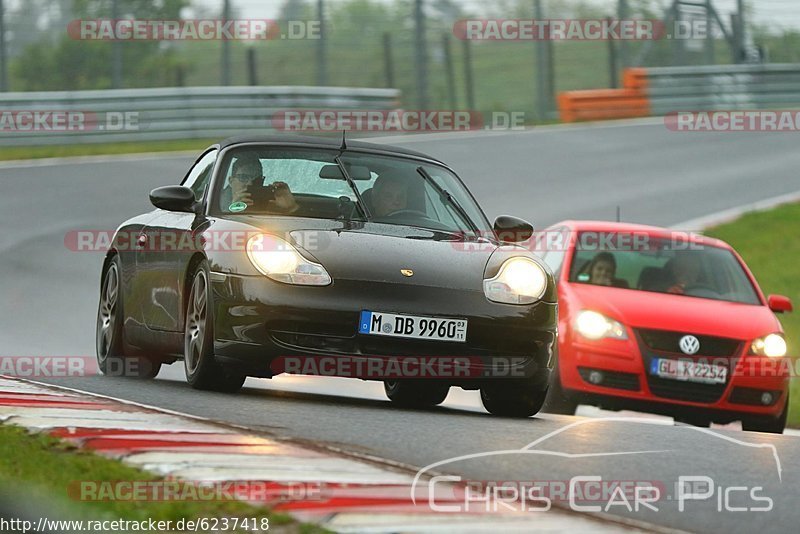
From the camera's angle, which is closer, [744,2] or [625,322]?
[625,322]

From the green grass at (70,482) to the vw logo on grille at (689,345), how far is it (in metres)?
5.51

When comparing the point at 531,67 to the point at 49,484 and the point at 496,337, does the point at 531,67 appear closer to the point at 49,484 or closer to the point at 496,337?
the point at 496,337

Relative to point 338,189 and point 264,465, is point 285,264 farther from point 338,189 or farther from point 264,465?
point 264,465

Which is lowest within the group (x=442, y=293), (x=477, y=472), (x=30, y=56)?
(x=477, y=472)

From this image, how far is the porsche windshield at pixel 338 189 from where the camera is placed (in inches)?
352

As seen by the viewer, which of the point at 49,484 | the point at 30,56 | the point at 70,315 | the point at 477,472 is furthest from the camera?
the point at 30,56

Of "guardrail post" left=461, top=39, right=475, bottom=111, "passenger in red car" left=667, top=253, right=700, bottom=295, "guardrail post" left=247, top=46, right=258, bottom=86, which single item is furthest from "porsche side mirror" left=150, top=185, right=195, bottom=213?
"guardrail post" left=461, top=39, right=475, bottom=111

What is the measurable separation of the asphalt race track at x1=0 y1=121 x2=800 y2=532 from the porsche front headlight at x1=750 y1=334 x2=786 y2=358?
192cm

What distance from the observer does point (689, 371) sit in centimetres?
1086

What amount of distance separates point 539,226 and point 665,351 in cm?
900

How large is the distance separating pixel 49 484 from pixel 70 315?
989 cm

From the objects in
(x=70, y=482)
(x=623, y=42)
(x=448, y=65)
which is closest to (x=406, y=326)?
(x=70, y=482)

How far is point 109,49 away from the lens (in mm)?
26656

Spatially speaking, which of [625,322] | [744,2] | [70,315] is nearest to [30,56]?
[70,315]
